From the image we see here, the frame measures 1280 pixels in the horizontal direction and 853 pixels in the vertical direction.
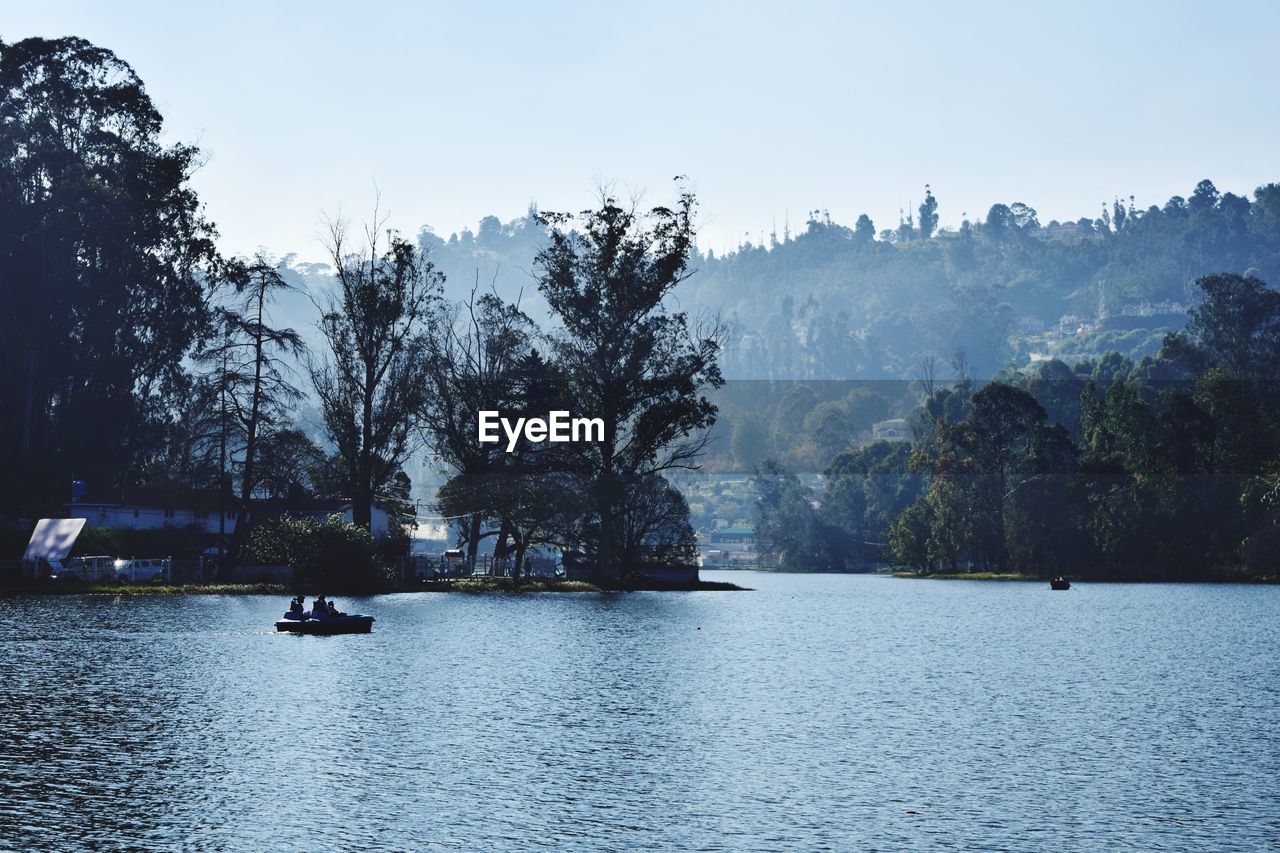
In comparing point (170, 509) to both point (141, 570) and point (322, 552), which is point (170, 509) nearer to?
point (141, 570)

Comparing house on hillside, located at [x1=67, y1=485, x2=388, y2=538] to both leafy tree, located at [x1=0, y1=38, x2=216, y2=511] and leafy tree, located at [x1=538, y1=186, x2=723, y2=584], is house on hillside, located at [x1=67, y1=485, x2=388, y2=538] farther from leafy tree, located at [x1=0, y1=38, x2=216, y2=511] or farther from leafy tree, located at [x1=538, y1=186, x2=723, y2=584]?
leafy tree, located at [x1=538, y1=186, x2=723, y2=584]

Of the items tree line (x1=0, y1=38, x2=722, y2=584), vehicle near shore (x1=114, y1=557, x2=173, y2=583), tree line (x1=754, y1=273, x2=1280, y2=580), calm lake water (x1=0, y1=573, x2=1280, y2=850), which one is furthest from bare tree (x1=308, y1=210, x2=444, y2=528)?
tree line (x1=754, y1=273, x2=1280, y2=580)

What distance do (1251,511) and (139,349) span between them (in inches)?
4735

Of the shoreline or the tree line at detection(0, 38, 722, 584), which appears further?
the tree line at detection(0, 38, 722, 584)

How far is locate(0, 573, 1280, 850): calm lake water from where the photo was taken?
31.9 m

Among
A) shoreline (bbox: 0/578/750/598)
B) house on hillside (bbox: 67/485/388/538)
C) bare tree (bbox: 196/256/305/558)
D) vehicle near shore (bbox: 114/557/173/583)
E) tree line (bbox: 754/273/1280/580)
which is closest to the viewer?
shoreline (bbox: 0/578/750/598)

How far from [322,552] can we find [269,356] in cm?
1851

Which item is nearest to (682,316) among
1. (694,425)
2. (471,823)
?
(694,425)

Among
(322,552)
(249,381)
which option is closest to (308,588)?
(322,552)

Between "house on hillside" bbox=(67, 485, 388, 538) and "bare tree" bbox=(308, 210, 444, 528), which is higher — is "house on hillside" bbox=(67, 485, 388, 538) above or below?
below

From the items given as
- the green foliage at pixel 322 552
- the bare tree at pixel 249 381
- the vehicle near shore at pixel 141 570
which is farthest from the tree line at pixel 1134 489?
the vehicle near shore at pixel 141 570

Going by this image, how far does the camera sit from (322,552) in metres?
104

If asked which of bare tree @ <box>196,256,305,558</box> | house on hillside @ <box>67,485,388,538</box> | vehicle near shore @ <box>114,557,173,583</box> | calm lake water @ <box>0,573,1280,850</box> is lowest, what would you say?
calm lake water @ <box>0,573,1280,850</box>

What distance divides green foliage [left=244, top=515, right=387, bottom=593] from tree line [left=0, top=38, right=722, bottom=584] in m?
4.22
